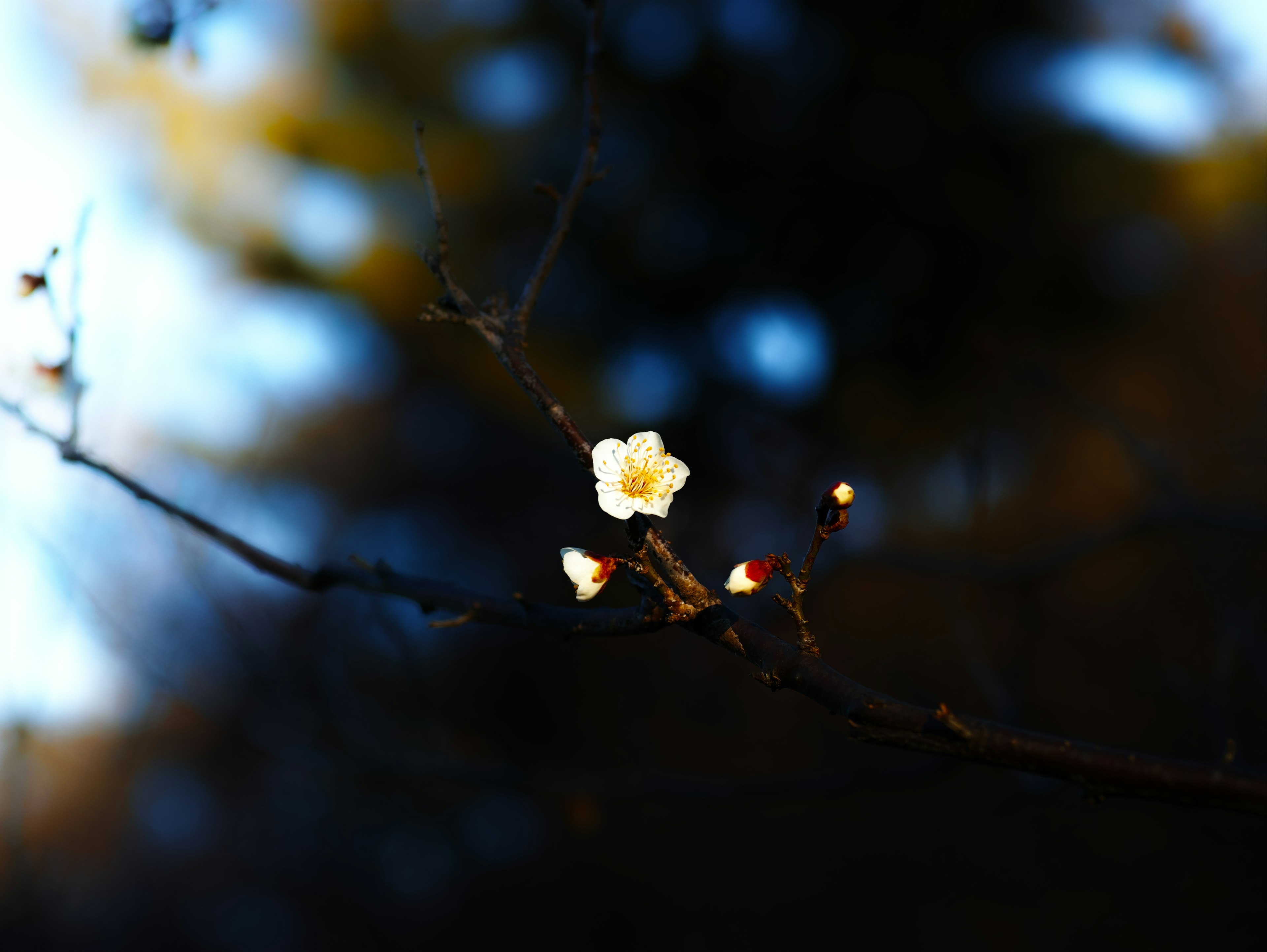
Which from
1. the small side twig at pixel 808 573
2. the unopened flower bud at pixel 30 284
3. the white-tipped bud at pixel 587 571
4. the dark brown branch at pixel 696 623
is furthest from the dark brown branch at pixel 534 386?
the unopened flower bud at pixel 30 284

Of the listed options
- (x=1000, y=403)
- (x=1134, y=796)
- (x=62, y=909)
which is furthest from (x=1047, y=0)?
(x=62, y=909)

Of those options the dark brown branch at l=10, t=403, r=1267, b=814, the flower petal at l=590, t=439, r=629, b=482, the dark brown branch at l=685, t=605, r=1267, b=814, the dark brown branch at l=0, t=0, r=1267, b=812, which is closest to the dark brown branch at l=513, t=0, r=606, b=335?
the dark brown branch at l=0, t=0, r=1267, b=812

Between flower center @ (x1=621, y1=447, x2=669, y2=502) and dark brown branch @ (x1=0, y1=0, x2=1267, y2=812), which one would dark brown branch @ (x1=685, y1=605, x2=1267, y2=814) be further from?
flower center @ (x1=621, y1=447, x2=669, y2=502)

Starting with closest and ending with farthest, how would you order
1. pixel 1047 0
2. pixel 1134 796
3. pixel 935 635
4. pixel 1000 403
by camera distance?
pixel 1134 796 < pixel 1000 403 < pixel 1047 0 < pixel 935 635

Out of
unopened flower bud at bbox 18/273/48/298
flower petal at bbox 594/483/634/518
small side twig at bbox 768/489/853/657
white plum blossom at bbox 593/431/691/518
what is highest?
unopened flower bud at bbox 18/273/48/298

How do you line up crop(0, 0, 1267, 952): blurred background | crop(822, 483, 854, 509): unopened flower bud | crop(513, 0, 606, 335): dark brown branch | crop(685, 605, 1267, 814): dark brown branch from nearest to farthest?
crop(685, 605, 1267, 814): dark brown branch
crop(822, 483, 854, 509): unopened flower bud
crop(513, 0, 606, 335): dark brown branch
crop(0, 0, 1267, 952): blurred background

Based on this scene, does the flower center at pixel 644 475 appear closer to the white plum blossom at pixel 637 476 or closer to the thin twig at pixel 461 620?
the white plum blossom at pixel 637 476

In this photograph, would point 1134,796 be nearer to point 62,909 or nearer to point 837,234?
point 837,234
